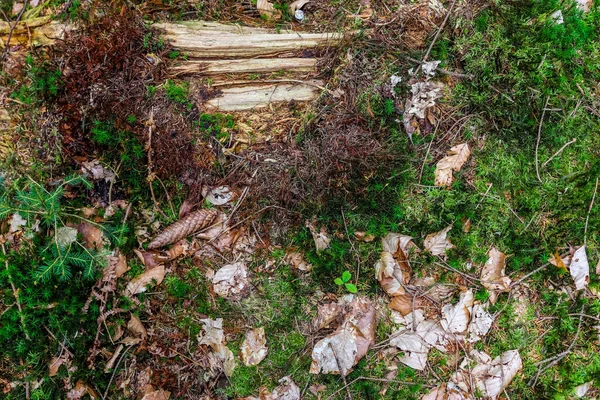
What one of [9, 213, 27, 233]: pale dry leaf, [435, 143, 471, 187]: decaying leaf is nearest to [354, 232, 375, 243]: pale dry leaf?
[435, 143, 471, 187]: decaying leaf

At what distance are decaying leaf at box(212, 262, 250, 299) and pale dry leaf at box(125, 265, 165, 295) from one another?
43 centimetres

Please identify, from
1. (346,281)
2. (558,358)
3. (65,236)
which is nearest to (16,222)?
(65,236)

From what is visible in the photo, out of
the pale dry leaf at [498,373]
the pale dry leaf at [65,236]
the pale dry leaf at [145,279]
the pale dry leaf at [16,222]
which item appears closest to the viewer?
the pale dry leaf at [65,236]

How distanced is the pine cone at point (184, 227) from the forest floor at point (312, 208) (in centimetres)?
2

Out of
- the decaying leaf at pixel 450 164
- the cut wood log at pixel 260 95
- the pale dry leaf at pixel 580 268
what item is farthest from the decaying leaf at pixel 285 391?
the pale dry leaf at pixel 580 268

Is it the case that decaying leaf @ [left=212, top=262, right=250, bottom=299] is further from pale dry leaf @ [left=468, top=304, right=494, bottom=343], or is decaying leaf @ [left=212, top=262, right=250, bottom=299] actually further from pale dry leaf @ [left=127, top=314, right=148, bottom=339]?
pale dry leaf @ [left=468, top=304, right=494, bottom=343]

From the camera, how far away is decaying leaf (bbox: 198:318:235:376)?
327 centimetres

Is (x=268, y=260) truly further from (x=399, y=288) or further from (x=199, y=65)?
(x=199, y=65)

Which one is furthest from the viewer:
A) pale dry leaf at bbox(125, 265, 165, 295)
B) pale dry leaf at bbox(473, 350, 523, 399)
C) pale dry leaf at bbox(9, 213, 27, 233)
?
pale dry leaf at bbox(473, 350, 523, 399)

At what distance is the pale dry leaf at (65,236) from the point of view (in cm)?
305

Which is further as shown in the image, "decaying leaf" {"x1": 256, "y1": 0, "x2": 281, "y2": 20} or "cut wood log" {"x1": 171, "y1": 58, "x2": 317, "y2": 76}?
"decaying leaf" {"x1": 256, "y1": 0, "x2": 281, "y2": 20}

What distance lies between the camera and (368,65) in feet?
11.4

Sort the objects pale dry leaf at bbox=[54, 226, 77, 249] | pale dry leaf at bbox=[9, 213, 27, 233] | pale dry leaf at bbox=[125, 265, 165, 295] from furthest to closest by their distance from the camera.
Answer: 1. pale dry leaf at bbox=[125, 265, 165, 295]
2. pale dry leaf at bbox=[9, 213, 27, 233]
3. pale dry leaf at bbox=[54, 226, 77, 249]

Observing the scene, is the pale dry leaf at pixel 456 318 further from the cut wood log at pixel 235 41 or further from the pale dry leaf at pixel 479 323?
the cut wood log at pixel 235 41
